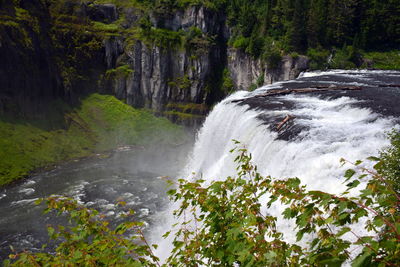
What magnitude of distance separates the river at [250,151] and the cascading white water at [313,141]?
0.04 metres

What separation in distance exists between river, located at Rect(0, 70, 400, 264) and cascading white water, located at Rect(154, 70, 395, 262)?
4cm

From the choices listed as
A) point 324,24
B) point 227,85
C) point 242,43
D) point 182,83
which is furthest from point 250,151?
point 324,24

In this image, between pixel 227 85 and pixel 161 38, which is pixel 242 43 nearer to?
pixel 227 85

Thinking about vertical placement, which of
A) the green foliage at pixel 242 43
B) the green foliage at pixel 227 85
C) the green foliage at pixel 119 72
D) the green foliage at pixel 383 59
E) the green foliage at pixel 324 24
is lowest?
the green foliage at pixel 227 85

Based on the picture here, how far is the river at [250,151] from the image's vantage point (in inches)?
563

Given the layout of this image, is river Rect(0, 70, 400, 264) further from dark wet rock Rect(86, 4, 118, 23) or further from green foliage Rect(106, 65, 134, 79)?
dark wet rock Rect(86, 4, 118, 23)

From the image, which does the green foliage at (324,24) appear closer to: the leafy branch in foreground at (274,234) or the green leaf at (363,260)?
the leafy branch in foreground at (274,234)

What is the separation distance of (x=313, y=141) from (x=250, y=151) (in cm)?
586

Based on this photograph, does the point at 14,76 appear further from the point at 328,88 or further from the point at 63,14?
the point at 328,88

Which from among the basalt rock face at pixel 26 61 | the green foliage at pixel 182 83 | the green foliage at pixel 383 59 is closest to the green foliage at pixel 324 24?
the green foliage at pixel 383 59

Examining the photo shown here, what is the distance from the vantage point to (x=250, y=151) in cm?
2094

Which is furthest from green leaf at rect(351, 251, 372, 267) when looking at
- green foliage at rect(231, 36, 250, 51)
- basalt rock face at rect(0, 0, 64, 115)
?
green foliage at rect(231, 36, 250, 51)

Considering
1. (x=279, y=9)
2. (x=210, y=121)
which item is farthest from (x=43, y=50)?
(x=279, y=9)

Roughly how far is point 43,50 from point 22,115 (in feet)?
42.6
